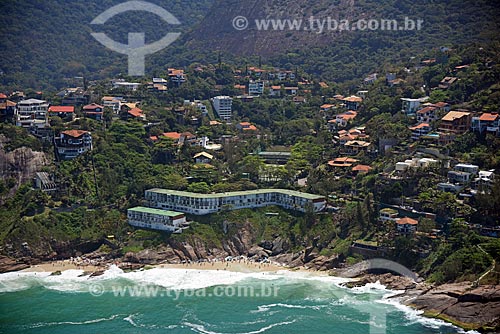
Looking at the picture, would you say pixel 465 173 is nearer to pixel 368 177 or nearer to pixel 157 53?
pixel 368 177

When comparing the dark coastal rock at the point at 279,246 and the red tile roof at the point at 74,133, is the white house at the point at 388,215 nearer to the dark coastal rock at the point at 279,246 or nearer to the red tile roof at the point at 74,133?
the dark coastal rock at the point at 279,246

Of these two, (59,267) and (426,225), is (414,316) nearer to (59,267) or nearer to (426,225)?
(426,225)

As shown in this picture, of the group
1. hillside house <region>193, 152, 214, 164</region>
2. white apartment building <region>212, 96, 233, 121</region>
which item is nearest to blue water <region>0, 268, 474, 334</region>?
hillside house <region>193, 152, 214, 164</region>

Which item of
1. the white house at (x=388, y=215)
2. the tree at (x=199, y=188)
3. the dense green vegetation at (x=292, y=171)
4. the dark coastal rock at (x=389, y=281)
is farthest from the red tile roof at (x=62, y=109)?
the dark coastal rock at (x=389, y=281)

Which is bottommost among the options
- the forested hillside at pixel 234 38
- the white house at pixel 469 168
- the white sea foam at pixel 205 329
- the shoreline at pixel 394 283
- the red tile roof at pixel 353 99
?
the white sea foam at pixel 205 329
